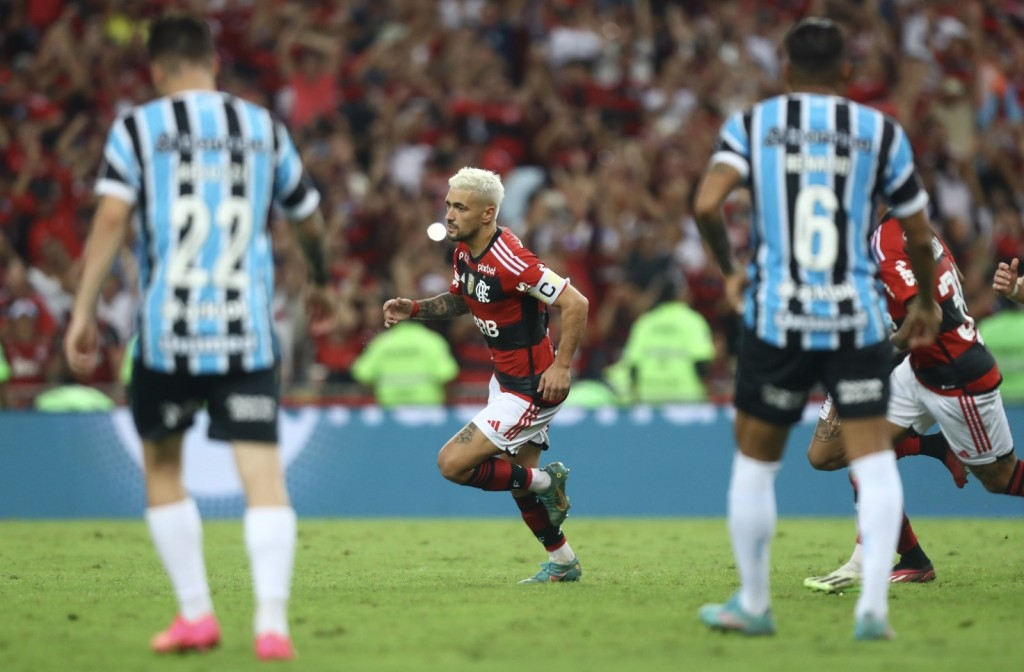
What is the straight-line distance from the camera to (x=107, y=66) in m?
19.5

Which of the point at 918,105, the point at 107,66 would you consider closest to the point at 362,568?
the point at 107,66

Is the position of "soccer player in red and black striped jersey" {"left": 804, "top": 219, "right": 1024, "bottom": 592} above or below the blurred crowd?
below

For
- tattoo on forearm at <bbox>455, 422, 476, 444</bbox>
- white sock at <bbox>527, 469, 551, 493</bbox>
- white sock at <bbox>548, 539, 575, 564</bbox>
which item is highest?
tattoo on forearm at <bbox>455, 422, 476, 444</bbox>

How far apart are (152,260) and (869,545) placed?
322 cm

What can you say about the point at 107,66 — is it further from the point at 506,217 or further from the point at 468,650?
the point at 468,650

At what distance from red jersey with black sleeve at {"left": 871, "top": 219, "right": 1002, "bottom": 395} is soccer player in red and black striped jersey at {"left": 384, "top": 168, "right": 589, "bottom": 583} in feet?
5.87

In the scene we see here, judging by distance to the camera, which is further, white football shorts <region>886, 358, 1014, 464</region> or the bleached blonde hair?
the bleached blonde hair

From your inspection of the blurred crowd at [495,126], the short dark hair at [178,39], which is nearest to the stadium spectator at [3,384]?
the blurred crowd at [495,126]

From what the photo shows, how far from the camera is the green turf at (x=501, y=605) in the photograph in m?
6.05

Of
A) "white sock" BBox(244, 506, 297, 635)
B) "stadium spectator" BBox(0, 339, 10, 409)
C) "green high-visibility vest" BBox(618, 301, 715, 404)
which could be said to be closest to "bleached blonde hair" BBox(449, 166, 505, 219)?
"white sock" BBox(244, 506, 297, 635)

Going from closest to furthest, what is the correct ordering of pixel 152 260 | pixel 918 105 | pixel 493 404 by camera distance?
pixel 152 260 → pixel 493 404 → pixel 918 105

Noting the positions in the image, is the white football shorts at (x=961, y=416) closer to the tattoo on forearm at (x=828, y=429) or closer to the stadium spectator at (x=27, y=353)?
the tattoo on forearm at (x=828, y=429)

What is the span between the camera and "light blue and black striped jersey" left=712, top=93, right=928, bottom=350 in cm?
632

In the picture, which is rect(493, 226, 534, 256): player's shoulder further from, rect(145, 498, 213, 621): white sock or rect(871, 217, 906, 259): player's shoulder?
rect(145, 498, 213, 621): white sock
